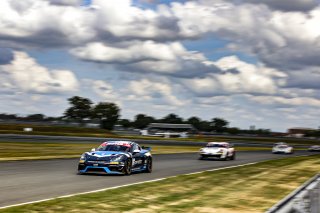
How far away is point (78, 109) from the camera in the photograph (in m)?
140

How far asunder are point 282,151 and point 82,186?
39.0 metres

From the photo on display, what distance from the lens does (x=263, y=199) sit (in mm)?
11141

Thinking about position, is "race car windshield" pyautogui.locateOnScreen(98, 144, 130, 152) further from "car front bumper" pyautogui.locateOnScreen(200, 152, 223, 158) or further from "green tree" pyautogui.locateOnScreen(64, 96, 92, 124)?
"green tree" pyautogui.locateOnScreen(64, 96, 92, 124)

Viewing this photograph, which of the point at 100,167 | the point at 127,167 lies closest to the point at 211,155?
the point at 127,167

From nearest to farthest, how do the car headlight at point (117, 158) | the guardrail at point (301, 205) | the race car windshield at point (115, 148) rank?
the guardrail at point (301, 205), the car headlight at point (117, 158), the race car windshield at point (115, 148)

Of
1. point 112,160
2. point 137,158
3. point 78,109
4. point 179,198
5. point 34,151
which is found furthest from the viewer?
point 78,109

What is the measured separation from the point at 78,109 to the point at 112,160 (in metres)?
125

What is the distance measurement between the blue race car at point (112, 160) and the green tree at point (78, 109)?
402 ft

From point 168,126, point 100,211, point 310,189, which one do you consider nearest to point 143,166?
point 100,211

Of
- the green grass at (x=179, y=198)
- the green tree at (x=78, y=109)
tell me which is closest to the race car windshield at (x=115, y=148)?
the green grass at (x=179, y=198)

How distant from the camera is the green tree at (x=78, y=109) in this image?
139 m

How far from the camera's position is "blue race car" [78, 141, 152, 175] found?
54.0 feet

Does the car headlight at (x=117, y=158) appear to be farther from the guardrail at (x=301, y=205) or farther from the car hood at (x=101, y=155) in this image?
the guardrail at (x=301, y=205)

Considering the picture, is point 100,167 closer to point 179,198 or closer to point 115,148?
point 115,148
